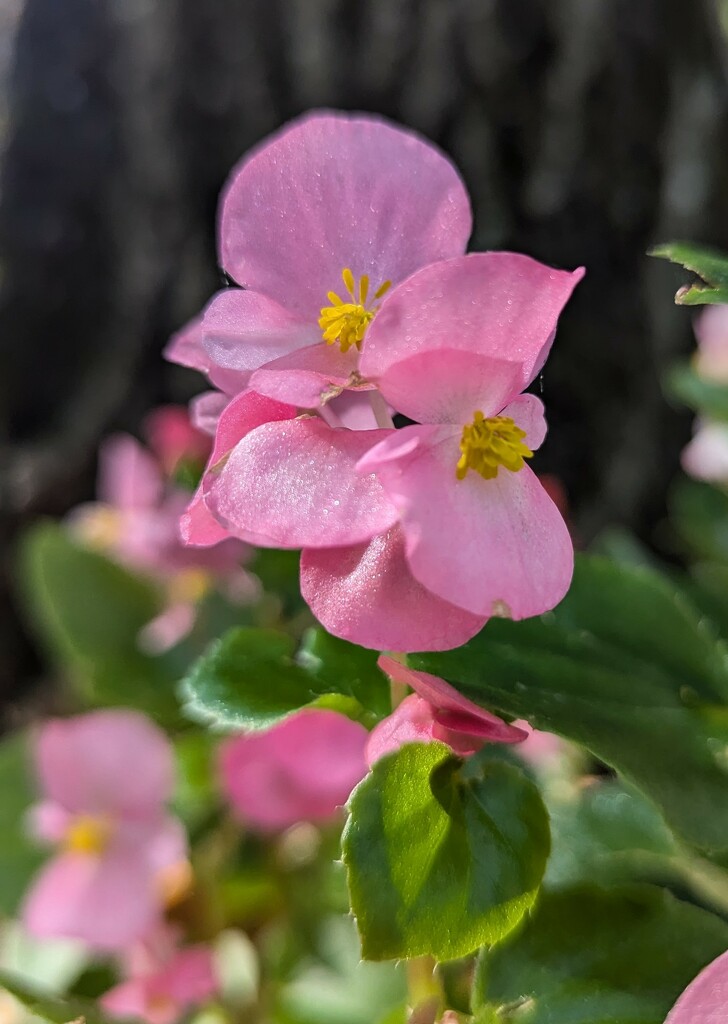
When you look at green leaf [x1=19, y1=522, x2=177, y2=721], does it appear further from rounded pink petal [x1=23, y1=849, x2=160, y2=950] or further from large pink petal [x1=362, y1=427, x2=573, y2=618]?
large pink petal [x1=362, y1=427, x2=573, y2=618]

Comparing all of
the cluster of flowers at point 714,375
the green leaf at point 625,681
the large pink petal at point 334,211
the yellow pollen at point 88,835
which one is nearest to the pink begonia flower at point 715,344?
the cluster of flowers at point 714,375

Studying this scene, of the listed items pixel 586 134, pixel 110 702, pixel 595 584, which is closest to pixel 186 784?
pixel 110 702

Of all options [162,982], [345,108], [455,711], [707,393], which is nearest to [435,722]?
[455,711]

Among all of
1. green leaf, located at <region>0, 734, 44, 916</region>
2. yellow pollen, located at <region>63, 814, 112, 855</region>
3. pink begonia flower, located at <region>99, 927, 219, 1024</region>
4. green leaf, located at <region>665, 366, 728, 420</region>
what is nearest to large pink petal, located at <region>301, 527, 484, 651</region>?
pink begonia flower, located at <region>99, 927, 219, 1024</region>

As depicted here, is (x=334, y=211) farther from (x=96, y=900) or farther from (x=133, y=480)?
(x=133, y=480)

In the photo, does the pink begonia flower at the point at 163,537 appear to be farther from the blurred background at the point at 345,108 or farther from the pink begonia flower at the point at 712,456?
the pink begonia flower at the point at 712,456

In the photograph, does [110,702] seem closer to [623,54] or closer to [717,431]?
[717,431]
